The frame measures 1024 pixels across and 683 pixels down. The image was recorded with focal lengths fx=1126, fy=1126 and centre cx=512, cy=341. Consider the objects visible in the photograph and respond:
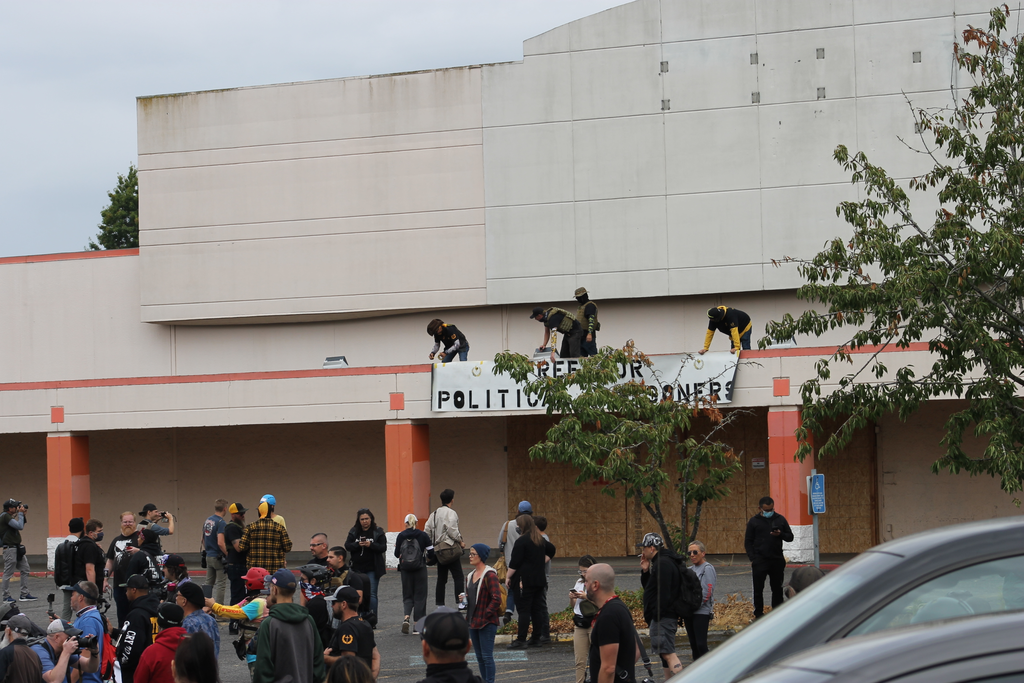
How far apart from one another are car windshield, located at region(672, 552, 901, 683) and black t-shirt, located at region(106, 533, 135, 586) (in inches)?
369

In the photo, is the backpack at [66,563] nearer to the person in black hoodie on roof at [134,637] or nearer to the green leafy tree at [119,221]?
the person in black hoodie on roof at [134,637]

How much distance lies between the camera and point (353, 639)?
781 cm

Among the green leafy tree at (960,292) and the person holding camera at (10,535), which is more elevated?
the green leafy tree at (960,292)

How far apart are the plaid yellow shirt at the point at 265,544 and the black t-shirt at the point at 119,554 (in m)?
1.38

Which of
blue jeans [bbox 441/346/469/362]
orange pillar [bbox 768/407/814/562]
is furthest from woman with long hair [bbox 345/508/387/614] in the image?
orange pillar [bbox 768/407/814/562]

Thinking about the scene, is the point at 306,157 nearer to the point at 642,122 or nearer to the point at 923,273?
the point at 642,122

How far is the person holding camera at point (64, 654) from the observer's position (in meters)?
7.61

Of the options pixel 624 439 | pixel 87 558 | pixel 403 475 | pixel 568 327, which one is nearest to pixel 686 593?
pixel 624 439

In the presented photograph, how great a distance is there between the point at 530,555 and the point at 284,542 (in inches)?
123

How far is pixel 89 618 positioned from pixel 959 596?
6.92 meters

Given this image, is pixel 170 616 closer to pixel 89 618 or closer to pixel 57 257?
pixel 89 618

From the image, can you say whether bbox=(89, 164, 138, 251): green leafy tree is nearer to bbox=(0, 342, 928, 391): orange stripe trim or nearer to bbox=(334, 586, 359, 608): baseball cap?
bbox=(0, 342, 928, 391): orange stripe trim

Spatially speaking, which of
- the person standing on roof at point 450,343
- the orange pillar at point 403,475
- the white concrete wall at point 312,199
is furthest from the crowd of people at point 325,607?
the white concrete wall at point 312,199

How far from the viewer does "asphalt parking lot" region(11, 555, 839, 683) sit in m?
12.2
